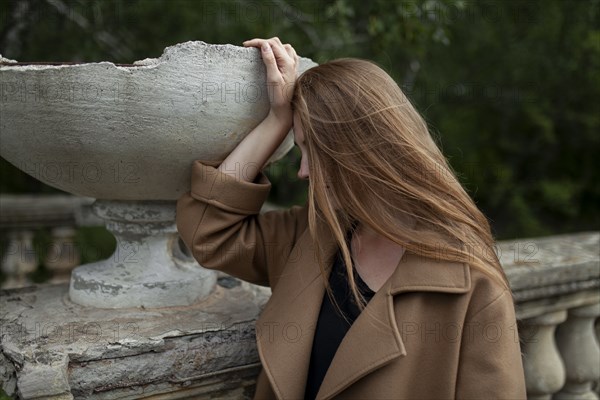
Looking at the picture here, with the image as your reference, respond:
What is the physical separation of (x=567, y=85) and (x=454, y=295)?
618cm

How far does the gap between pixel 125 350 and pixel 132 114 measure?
52 centimetres

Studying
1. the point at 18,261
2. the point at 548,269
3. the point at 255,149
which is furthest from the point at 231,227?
the point at 18,261

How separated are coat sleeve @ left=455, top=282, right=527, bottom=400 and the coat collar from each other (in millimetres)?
73

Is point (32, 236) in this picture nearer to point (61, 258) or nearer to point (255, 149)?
point (61, 258)

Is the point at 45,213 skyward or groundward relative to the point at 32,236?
skyward

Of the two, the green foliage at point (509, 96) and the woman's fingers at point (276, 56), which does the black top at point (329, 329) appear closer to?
the woman's fingers at point (276, 56)

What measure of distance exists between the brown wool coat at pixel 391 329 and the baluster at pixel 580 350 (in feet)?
2.91

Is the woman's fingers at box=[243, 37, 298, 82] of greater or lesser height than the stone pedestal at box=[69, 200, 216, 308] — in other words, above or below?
above

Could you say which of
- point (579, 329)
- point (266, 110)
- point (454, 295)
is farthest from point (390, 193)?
point (579, 329)

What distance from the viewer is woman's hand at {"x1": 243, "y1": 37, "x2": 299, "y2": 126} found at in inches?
53.8

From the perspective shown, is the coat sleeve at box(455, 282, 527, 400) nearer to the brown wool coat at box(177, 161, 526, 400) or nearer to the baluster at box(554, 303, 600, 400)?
the brown wool coat at box(177, 161, 526, 400)

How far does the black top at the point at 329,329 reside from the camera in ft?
4.59

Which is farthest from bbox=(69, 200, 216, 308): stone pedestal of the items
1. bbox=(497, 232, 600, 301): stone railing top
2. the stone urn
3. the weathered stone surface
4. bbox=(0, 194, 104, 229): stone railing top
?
bbox=(0, 194, 104, 229): stone railing top

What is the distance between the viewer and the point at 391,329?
128cm
